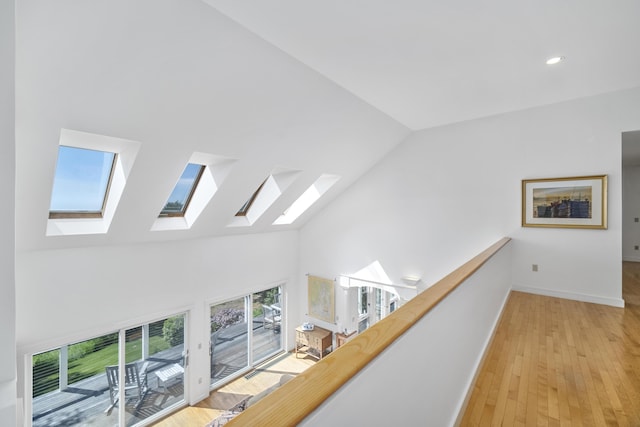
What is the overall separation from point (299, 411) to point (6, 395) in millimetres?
1486

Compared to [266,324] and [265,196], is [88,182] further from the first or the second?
[266,324]

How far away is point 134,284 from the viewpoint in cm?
468

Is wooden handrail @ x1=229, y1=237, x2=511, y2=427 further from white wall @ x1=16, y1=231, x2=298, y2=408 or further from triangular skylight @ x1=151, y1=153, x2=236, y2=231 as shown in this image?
white wall @ x1=16, y1=231, x2=298, y2=408

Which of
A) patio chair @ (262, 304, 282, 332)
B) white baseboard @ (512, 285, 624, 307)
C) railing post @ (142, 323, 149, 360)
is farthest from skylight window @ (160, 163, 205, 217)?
white baseboard @ (512, 285, 624, 307)

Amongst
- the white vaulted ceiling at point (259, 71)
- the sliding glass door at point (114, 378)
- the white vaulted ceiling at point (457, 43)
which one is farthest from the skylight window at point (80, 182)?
the white vaulted ceiling at point (457, 43)

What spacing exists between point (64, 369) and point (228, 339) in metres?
2.75

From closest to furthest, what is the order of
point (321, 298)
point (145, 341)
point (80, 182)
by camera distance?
1. point (80, 182)
2. point (145, 341)
3. point (321, 298)

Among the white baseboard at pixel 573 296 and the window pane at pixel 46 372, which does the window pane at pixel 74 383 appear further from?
the white baseboard at pixel 573 296

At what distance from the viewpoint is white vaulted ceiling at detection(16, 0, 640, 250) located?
2.10m

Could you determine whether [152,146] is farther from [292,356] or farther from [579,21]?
[292,356]

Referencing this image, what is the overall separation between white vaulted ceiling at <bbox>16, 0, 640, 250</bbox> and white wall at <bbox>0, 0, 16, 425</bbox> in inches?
38.1

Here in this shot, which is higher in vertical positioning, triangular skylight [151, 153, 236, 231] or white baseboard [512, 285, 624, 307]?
triangular skylight [151, 153, 236, 231]

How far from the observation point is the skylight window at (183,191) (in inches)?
171

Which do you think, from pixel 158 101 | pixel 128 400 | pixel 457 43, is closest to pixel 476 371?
pixel 457 43
